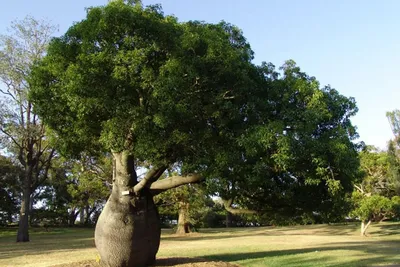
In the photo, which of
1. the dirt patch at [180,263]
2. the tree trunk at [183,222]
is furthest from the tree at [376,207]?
the dirt patch at [180,263]

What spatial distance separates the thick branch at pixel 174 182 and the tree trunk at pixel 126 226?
0.33 meters

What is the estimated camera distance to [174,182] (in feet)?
37.9

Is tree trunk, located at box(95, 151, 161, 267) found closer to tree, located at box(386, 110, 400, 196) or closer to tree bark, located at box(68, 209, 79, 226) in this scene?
tree, located at box(386, 110, 400, 196)

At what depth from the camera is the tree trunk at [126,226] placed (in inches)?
438

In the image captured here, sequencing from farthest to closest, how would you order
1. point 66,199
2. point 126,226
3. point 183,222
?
point 66,199, point 183,222, point 126,226

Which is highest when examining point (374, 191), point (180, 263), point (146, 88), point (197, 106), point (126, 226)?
point (146, 88)

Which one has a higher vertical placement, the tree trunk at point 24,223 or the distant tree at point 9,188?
the distant tree at point 9,188

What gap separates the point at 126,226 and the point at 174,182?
1.73 meters

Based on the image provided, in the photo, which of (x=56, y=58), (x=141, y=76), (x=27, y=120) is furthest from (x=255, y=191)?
(x=27, y=120)

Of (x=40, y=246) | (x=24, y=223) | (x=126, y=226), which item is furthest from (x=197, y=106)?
(x=24, y=223)

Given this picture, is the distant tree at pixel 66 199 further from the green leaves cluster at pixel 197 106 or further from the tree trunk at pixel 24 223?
the green leaves cluster at pixel 197 106

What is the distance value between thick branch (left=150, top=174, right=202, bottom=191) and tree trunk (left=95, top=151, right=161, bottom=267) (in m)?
0.33

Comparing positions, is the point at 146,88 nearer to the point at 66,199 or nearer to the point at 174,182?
the point at 174,182

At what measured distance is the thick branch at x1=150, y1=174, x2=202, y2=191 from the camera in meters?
11.1
